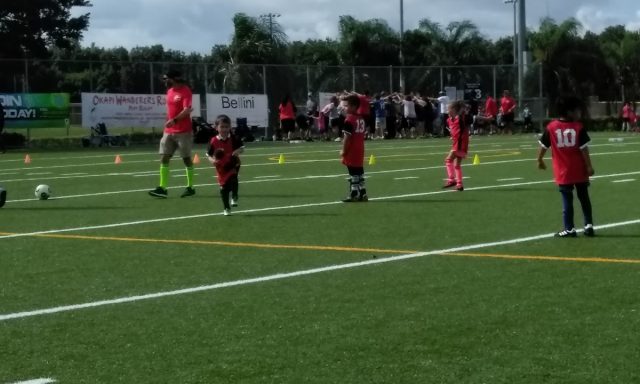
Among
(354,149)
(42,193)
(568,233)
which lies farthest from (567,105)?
(42,193)

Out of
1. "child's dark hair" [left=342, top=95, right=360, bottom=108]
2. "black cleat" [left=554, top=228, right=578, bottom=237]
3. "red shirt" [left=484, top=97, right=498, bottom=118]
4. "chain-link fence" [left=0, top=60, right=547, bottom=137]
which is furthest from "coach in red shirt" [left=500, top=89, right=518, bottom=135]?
"black cleat" [left=554, top=228, right=578, bottom=237]

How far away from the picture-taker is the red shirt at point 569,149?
1234 cm

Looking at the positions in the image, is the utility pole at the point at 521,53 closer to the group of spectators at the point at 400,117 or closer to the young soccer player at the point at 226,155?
the group of spectators at the point at 400,117

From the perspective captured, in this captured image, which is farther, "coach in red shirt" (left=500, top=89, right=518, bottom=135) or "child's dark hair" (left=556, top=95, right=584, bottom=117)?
"coach in red shirt" (left=500, top=89, right=518, bottom=135)

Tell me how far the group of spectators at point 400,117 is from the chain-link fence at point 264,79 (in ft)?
4.05

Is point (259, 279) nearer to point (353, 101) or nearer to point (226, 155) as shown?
point (226, 155)

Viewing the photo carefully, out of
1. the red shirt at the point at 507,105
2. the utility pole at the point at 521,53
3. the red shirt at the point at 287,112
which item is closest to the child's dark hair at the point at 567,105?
the red shirt at the point at 287,112

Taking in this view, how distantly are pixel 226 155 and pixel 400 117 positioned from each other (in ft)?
108

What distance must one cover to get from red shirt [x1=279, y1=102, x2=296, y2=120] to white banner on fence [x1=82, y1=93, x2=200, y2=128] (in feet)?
9.86

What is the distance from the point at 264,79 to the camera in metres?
47.8

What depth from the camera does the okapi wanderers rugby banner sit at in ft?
128

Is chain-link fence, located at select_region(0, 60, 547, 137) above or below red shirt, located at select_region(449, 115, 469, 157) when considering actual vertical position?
above

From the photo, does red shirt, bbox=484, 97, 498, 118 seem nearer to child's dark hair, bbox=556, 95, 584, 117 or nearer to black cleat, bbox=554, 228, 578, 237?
child's dark hair, bbox=556, 95, 584, 117

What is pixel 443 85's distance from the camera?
5384cm
